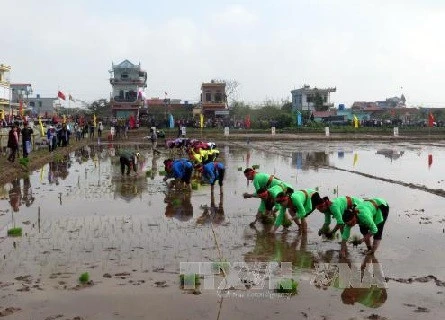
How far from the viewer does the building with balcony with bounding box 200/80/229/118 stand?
80.4 m

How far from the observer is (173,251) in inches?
408

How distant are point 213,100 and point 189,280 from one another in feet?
244

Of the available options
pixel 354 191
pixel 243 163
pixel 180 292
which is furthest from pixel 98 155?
pixel 180 292

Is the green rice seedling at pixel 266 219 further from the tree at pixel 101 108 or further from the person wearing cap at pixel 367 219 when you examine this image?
the tree at pixel 101 108

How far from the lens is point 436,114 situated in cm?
9262

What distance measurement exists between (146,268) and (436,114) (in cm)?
9196

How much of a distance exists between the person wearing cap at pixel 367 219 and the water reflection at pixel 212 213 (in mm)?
4038

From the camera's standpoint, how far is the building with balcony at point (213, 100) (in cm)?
8044

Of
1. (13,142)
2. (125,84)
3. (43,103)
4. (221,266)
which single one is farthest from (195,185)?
(43,103)

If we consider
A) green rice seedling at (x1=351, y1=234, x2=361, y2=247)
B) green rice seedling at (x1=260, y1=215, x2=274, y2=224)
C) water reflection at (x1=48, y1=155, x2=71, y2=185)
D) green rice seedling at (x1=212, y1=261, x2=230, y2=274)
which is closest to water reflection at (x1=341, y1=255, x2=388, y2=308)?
green rice seedling at (x1=212, y1=261, x2=230, y2=274)

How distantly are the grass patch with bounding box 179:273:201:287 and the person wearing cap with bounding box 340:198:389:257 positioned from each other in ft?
9.86

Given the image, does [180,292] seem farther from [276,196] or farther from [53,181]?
[53,181]

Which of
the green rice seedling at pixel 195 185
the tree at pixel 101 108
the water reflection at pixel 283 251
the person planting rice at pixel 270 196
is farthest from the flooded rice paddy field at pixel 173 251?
the tree at pixel 101 108

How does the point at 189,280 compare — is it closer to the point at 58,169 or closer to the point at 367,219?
the point at 367,219
